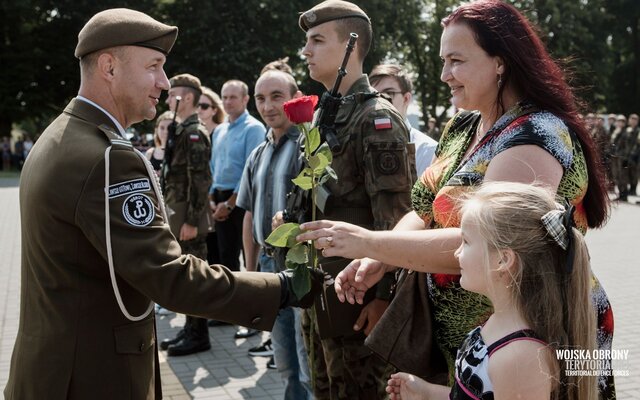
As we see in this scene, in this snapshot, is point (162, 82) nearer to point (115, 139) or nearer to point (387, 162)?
point (115, 139)

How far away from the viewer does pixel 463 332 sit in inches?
97.0

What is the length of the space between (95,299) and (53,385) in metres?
0.32

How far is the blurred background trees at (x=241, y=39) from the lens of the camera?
3055 centimetres

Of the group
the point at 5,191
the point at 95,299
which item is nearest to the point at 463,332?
the point at 95,299

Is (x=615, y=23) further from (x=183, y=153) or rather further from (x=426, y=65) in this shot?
(x=183, y=153)

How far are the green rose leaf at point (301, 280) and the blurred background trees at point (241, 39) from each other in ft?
84.8

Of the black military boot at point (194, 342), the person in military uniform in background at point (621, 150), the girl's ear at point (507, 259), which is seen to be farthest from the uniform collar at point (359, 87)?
the person in military uniform in background at point (621, 150)

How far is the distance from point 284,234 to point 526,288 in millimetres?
871

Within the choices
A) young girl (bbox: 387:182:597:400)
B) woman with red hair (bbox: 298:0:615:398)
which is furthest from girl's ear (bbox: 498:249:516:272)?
woman with red hair (bbox: 298:0:615:398)

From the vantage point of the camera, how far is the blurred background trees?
30.5 m

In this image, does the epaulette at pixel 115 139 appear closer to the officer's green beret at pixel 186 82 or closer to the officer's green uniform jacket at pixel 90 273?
the officer's green uniform jacket at pixel 90 273

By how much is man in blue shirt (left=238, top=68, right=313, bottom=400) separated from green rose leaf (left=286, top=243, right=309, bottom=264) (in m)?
1.59

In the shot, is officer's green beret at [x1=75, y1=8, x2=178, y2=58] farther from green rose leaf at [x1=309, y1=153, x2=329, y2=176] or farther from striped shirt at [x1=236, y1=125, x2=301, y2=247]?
striped shirt at [x1=236, y1=125, x2=301, y2=247]

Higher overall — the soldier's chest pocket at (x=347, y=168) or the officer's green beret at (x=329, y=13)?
the officer's green beret at (x=329, y=13)
